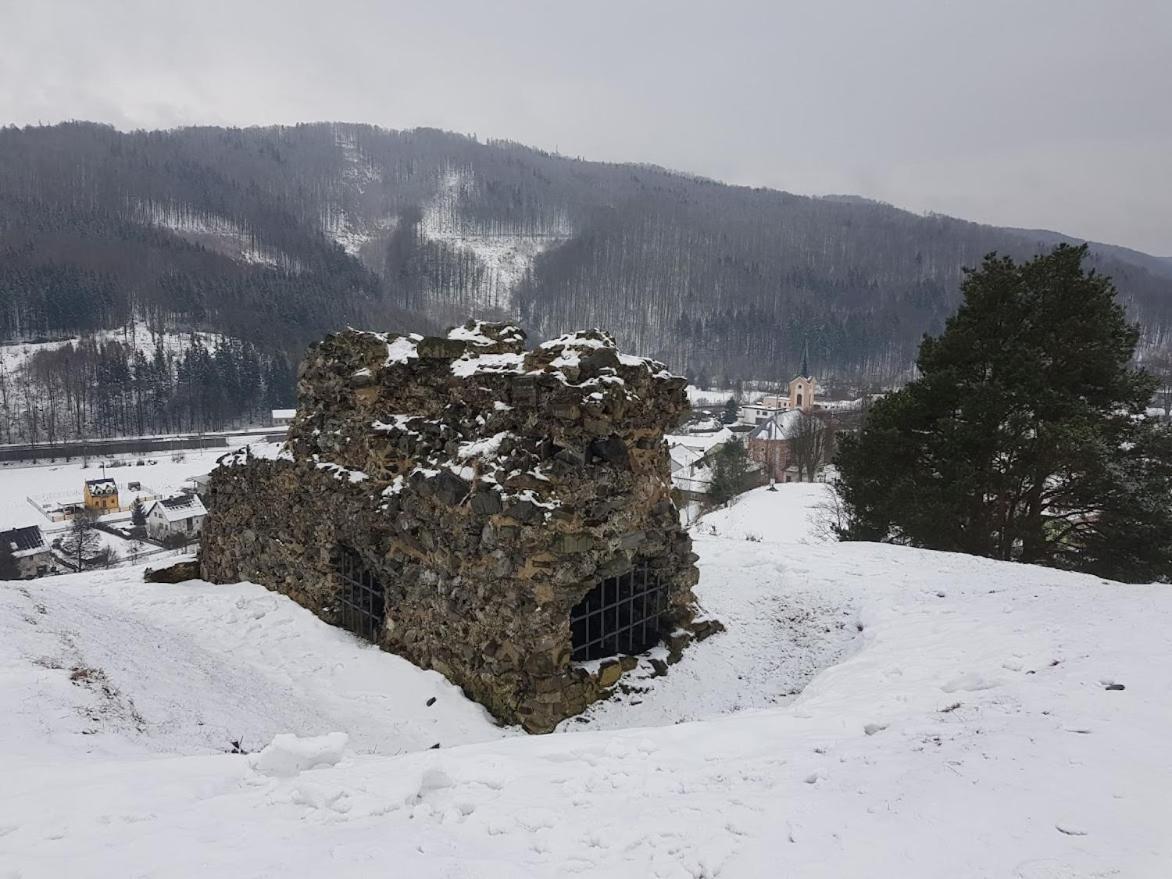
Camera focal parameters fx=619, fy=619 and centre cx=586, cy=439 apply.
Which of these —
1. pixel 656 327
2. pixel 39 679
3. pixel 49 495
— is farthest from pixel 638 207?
pixel 39 679

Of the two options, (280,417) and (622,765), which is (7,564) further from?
(280,417)

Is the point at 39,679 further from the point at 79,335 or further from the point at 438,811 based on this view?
the point at 79,335

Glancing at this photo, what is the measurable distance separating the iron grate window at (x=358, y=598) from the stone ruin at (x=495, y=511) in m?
0.03

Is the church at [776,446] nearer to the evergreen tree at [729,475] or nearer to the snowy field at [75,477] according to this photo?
the evergreen tree at [729,475]

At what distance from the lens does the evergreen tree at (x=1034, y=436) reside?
13.9 meters

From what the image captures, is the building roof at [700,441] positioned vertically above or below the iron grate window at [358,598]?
below

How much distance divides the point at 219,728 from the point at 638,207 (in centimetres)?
19305

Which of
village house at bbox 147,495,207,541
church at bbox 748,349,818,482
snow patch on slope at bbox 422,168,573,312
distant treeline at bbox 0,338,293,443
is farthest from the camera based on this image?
snow patch on slope at bbox 422,168,573,312

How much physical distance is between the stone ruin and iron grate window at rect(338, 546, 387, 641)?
32 mm

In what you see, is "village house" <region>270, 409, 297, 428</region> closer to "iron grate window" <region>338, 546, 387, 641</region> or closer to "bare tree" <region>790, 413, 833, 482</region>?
"bare tree" <region>790, 413, 833, 482</region>

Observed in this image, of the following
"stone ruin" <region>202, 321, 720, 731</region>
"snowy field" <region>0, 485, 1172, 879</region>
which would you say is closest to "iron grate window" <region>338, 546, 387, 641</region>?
"stone ruin" <region>202, 321, 720, 731</region>

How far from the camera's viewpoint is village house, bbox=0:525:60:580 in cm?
3391

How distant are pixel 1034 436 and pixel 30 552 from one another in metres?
46.6

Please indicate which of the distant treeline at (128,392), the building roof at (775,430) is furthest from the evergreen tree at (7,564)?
the building roof at (775,430)
